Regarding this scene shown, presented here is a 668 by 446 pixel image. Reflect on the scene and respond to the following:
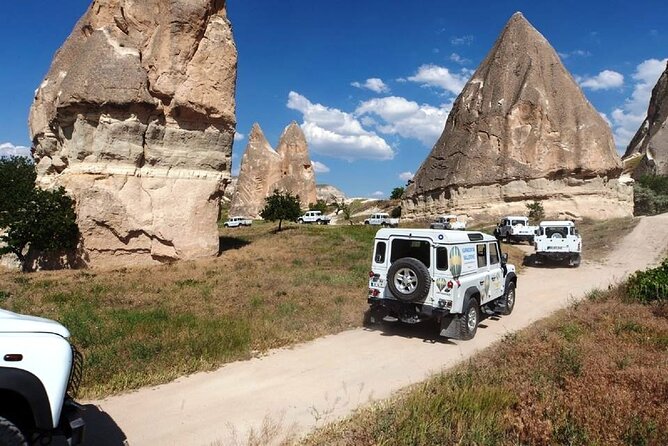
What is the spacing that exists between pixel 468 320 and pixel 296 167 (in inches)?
3038

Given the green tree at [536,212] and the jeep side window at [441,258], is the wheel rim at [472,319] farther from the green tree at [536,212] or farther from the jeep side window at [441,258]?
the green tree at [536,212]

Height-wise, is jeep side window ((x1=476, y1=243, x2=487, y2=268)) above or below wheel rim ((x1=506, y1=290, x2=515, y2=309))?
above

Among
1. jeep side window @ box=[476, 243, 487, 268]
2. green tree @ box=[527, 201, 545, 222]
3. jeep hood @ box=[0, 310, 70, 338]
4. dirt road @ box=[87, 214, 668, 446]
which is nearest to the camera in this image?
jeep hood @ box=[0, 310, 70, 338]

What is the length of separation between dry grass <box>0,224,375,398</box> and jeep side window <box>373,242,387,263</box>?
1861mm

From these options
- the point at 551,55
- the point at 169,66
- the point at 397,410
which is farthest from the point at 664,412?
the point at 551,55

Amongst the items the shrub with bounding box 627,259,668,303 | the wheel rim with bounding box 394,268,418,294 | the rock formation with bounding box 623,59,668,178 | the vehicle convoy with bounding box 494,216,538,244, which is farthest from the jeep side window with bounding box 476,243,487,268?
the rock formation with bounding box 623,59,668,178

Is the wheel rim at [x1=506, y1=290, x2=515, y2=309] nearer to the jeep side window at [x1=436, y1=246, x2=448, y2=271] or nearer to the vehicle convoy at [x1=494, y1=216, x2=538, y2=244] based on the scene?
the jeep side window at [x1=436, y1=246, x2=448, y2=271]

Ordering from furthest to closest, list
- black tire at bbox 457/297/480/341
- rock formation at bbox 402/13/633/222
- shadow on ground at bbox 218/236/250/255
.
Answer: rock formation at bbox 402/13/633/222
shadow on ground at bbox 218/236/250/255
black tire at bbox 457/297/480/341

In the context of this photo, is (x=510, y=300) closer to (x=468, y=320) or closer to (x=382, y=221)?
(x=468, y=320)

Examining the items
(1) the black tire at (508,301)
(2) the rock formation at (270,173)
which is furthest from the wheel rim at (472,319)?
(2) the rock formation at (270,173)

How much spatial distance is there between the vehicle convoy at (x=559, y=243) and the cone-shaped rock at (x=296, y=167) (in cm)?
6215

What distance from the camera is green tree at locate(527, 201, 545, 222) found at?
4684 cm

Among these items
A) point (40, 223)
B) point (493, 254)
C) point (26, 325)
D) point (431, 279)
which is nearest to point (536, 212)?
point (493, 254)

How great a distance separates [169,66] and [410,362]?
72.7 feet
